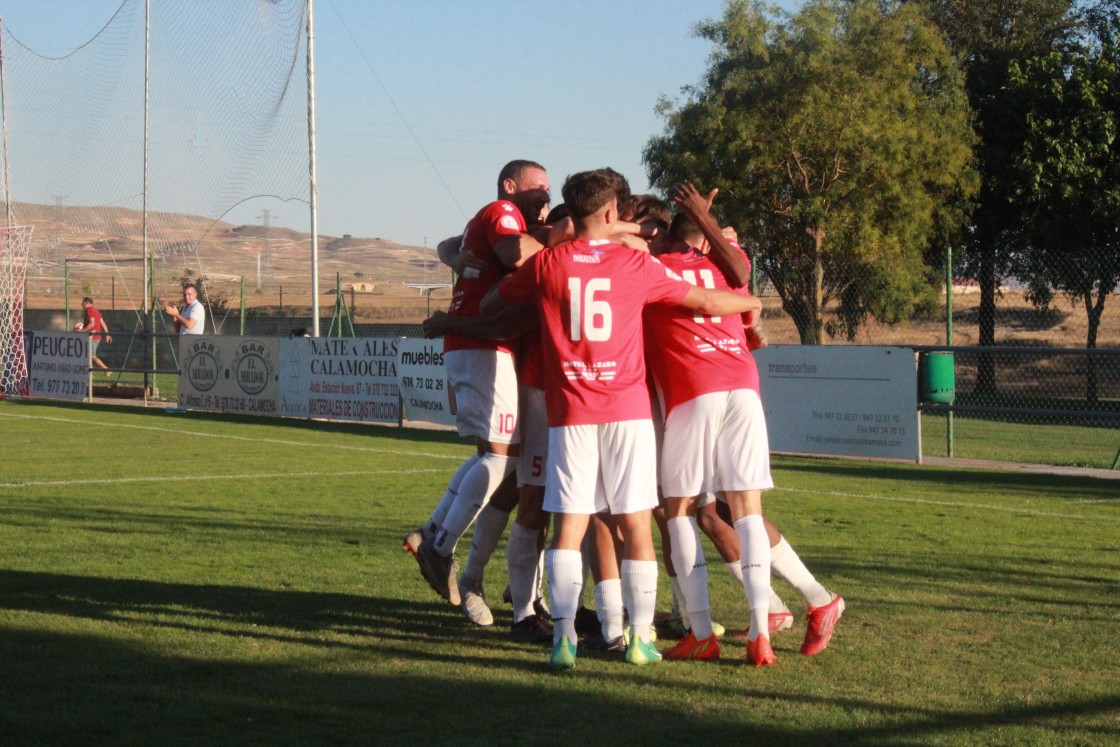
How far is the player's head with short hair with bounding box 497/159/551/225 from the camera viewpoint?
247 inches

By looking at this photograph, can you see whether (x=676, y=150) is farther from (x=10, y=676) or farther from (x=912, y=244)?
(x=10, y=676)

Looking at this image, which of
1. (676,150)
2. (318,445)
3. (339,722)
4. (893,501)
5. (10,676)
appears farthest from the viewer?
(676,150)

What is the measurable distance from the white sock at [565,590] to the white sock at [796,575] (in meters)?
0.95

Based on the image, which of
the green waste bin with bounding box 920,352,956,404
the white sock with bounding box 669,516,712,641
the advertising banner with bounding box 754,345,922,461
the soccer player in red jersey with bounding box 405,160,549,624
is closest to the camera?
the white sock with bounding box 669,516,712,641

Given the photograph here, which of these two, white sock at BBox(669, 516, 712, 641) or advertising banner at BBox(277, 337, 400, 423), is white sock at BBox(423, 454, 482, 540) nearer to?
white sock at BBox(669, 516, 712, 641)

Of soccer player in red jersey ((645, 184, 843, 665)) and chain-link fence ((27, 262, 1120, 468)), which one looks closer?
soccer player in red jersey ((645, 184, 843, 665))

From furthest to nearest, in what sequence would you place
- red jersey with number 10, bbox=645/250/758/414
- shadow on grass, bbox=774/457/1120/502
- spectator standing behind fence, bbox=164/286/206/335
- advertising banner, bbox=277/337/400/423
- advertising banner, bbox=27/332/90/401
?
1. advertising banner, bbox=27/332/90/401
2. spectator standing behind fence, bbox=164/286/206/335
3. advertising banner, bbox=277/337/400/423
4. shadow on grass, bbox=774/457/1120/502
5. red jersey with number 10, bbox=645/250/758/414

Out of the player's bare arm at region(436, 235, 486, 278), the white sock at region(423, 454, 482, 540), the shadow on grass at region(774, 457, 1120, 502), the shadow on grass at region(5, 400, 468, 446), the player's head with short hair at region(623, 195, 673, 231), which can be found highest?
the player's head with short hair at region(623, 195, 673, 231)

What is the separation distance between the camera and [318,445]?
16.8 metres

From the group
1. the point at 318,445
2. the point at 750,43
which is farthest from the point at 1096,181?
the point at 318,445

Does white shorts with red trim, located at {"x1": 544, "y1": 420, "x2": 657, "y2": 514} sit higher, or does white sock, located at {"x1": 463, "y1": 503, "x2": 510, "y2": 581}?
white shorts with red trim, located at {"x1": 544, "y1": 420, "x2": 657, "y2": 514}

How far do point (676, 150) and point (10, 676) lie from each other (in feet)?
106

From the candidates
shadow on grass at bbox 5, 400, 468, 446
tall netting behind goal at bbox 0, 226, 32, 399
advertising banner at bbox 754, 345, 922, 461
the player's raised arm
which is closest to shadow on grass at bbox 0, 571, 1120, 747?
the player's raised arm

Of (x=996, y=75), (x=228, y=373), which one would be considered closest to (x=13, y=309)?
(x=228, y=373)
